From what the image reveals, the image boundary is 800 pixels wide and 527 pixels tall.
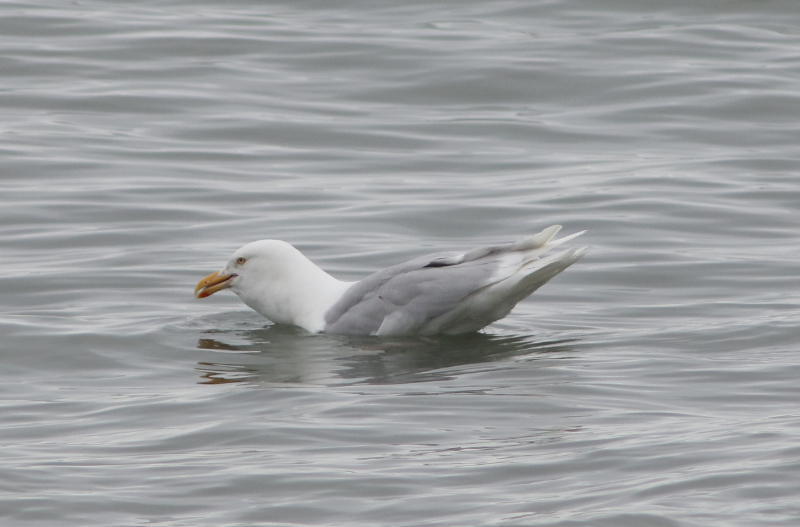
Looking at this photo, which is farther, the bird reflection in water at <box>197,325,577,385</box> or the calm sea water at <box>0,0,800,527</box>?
the bird reflection in water at <box>197,325,577,385</box>

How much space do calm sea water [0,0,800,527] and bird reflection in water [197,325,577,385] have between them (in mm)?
32

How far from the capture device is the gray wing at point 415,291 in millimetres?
8062

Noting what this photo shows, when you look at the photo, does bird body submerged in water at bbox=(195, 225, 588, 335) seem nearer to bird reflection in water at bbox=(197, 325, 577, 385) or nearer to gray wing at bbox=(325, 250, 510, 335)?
gray wing at bbox=(325, 250, 510, 335)

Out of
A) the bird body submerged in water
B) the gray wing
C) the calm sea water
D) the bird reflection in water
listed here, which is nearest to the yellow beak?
the bird body submerged in water

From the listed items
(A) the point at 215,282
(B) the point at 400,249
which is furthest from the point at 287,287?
(B) the point at 400,249

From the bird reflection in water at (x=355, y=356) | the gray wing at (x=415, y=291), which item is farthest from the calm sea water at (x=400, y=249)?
the gray wing at (x=415, y=291)

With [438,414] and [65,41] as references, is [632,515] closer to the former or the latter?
[438,414]

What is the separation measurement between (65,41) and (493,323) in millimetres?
11516

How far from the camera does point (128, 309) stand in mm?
9266

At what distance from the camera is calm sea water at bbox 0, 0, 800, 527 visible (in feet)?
19.0

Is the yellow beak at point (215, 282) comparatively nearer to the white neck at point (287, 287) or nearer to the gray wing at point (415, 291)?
the white neck at point (287, 287)

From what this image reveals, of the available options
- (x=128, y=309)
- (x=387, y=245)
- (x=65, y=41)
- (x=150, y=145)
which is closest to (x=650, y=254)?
(x=387, y=245)

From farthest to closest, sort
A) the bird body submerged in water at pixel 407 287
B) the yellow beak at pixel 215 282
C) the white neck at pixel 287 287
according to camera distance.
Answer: the yellow beak at pixel 215 282 < the white neck at pixel 287 287 < the bird body submerged in water at pixel 407 287

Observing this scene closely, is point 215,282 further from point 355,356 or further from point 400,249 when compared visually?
point 400,249
